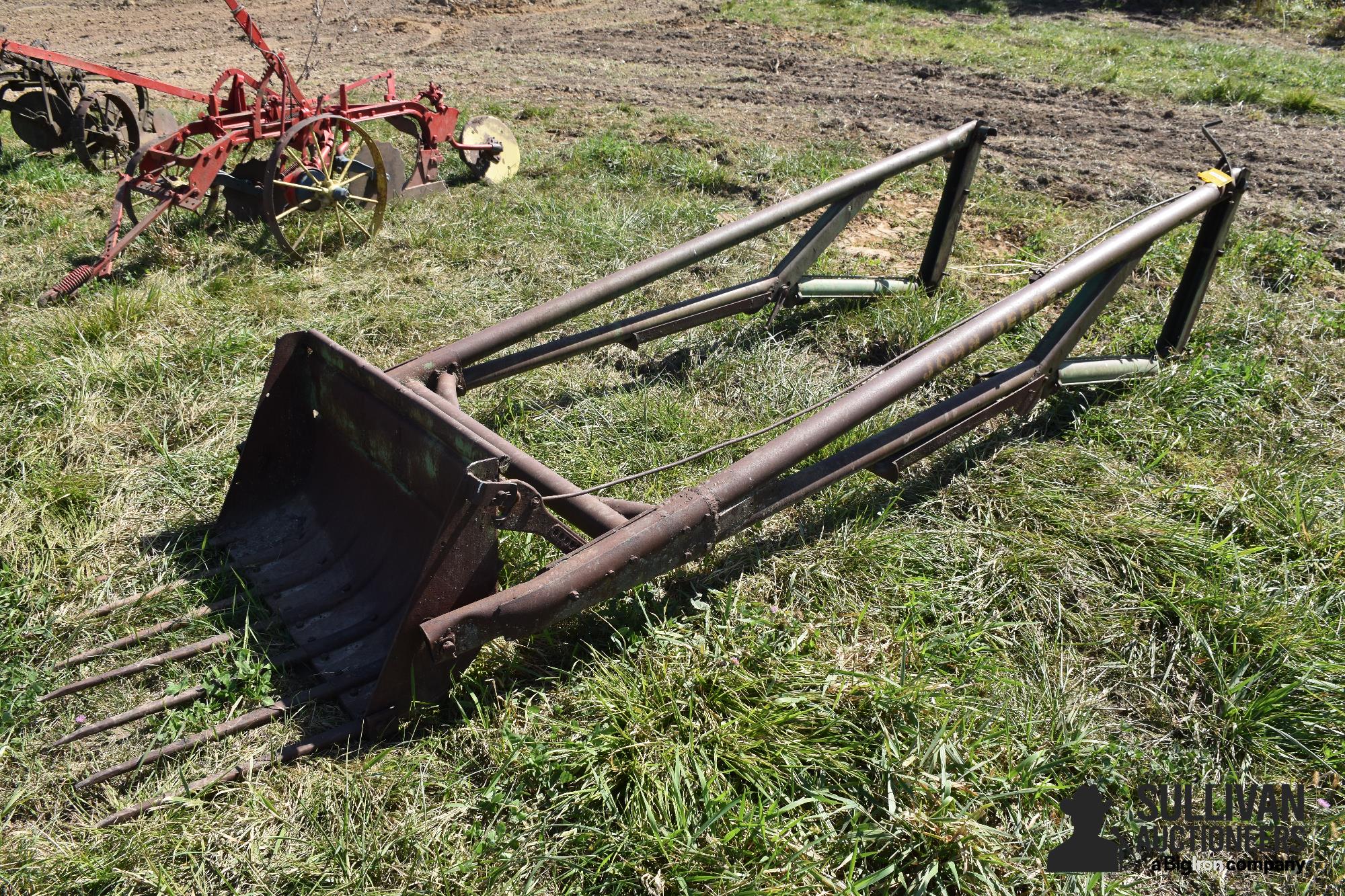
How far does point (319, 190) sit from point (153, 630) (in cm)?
372

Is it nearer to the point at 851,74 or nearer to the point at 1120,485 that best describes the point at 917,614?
the point at 1120,485

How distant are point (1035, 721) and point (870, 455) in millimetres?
968

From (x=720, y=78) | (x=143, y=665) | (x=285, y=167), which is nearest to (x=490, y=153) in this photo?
(x=285, y=167)

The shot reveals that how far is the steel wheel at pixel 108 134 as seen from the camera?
7484 mm

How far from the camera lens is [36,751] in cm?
234

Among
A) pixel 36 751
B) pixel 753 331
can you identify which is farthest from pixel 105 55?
pixel 36 751

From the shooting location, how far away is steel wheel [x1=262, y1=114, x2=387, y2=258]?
5.46m

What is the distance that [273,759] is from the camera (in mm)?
2322

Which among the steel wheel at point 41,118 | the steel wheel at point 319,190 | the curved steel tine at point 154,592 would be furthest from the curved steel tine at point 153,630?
the steel wheel at point 41,118

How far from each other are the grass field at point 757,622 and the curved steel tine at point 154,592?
4 centimetres

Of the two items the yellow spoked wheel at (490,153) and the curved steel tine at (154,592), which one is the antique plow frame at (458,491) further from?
the yellow spoked wheel at (490,153)

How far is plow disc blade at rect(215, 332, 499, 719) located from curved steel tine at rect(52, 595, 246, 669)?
11 cm

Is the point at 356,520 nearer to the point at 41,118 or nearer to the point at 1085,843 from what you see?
the point at 1085,843

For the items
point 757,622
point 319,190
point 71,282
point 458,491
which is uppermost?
point 458,491
